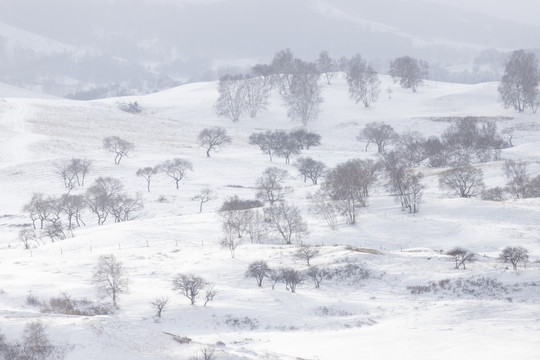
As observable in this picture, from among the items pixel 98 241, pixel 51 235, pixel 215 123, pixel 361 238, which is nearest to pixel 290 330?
pixel 361 238

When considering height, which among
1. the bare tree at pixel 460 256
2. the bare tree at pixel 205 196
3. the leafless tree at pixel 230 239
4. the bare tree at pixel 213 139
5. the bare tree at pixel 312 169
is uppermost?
the bare tree at pixel 213 139

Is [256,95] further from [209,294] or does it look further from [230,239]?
[209,294]

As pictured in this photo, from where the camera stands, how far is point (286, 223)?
185ft

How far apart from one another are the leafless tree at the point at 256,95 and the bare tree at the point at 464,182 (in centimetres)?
7536

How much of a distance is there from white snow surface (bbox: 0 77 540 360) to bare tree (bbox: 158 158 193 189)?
59.5 inches

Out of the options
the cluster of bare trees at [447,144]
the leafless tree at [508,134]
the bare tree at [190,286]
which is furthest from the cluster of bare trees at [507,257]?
the leafless tree at [508,134]

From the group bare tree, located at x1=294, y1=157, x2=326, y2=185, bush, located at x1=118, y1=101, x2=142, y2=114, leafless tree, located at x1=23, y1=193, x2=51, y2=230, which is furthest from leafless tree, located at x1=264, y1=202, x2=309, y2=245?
bush, located at x1=118, y1=101, x2=142, y2=114

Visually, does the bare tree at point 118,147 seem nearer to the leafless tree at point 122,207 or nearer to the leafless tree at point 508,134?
the leafless tree at point 122,207

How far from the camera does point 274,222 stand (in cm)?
5594

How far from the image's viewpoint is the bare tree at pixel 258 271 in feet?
133

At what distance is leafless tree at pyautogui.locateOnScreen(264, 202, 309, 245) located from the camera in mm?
53634

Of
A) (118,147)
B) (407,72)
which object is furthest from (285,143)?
(407,72)

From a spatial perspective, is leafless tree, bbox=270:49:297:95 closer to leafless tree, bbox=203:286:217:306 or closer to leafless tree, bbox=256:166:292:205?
leafless tree, bbox=256:166:292:205

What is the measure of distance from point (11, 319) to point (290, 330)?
13.9 m
